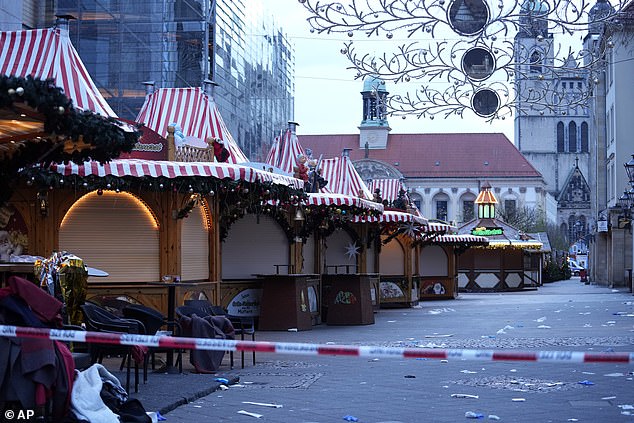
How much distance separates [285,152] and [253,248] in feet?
28.8

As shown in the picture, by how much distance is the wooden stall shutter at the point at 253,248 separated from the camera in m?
23.4

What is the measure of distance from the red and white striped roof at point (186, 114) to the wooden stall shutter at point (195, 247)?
16.7ft

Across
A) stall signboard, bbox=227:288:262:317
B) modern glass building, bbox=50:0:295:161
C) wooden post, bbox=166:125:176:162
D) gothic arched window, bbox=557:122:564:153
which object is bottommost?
stall signboard, bbox=227:288:262:317

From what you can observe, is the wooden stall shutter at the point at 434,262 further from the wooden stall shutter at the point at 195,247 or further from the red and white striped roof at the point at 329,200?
the wooden stall shutter at the point at 195,247

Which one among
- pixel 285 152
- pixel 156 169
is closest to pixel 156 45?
pixel 285 152

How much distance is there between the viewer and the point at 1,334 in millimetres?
8023

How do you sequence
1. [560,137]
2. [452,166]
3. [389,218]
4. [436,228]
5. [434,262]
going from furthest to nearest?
[560,137] → [452,166] → [434,262] → [436,228] → [389,218]

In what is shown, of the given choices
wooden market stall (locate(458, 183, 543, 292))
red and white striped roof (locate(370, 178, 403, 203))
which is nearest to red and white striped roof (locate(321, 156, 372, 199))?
red and white striped roof (locate(370, 178, 403, 203))

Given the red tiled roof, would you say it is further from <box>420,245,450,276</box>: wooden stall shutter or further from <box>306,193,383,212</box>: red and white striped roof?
<box>306,193,383,212</box>: red and white striped roof

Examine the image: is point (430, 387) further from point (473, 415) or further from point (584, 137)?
point (584, 137)

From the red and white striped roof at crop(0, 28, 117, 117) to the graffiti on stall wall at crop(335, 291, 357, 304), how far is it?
8670 mm

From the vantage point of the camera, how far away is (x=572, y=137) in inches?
6304

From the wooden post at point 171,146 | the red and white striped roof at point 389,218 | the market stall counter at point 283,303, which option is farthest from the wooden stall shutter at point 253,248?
the red and white striped roof at point 389,218

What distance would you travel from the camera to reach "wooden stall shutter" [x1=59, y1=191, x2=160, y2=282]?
17.9 meters
